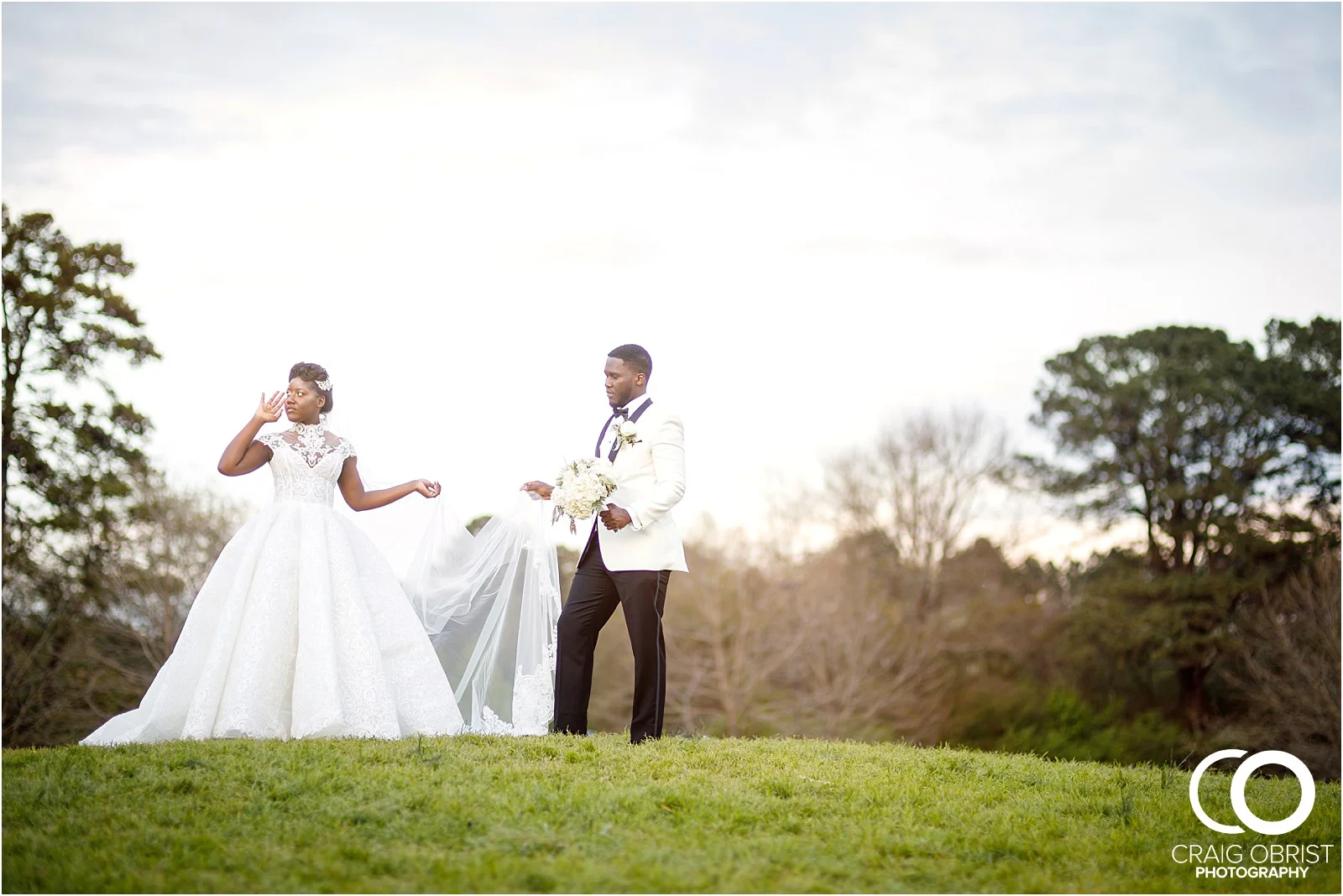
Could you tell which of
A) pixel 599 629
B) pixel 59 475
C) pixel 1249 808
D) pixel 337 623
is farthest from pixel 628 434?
pixel 59 475

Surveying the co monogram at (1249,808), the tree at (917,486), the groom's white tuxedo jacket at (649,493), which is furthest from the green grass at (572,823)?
the tree at (917,486)

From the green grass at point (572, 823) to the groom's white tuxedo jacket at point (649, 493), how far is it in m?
1.26

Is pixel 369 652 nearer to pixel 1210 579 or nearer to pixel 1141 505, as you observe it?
pixel 1210 579

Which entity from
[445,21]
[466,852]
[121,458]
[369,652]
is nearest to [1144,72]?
[445,21]

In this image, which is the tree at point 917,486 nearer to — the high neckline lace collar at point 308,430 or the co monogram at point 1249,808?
the high neckline lace collar at point 308,430

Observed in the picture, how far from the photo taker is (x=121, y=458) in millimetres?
26359

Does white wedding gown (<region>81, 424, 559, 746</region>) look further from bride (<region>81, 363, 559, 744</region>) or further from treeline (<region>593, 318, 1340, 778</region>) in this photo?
treeline (<region>593, 318, 1340, 778</region>)

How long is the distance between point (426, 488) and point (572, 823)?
3.80 meters

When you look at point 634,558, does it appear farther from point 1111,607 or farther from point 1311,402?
point 1311,402

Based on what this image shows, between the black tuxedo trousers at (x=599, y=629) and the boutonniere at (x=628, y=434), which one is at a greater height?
the boutonniere at (x=628, y=434)

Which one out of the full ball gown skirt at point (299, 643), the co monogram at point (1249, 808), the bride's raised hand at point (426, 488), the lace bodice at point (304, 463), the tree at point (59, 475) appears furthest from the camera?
the tree at point (59, 475)

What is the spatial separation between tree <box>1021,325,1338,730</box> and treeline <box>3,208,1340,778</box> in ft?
0.25

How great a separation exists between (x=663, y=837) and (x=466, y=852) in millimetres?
878

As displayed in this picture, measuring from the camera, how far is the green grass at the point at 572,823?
4.54 meters
